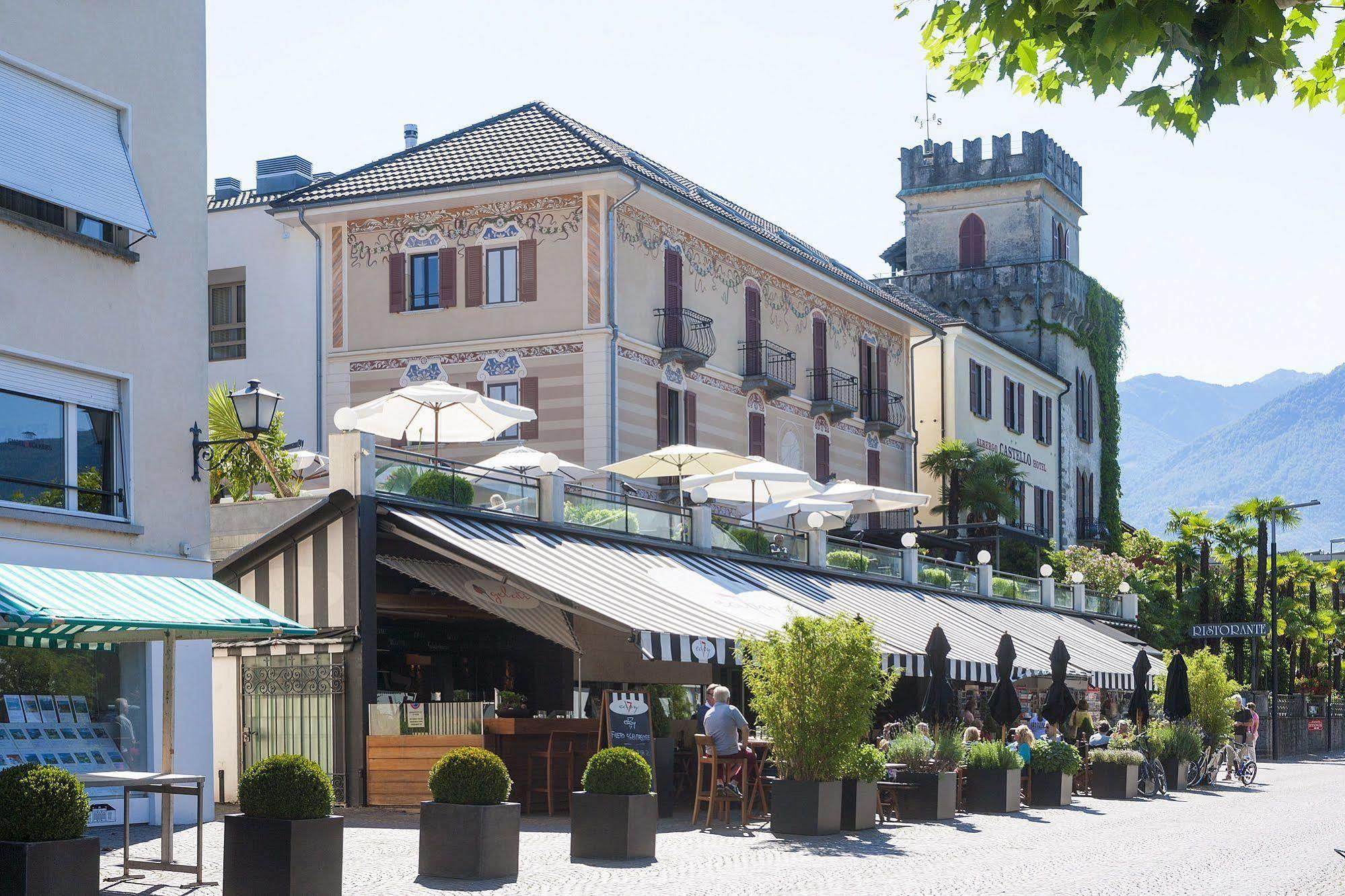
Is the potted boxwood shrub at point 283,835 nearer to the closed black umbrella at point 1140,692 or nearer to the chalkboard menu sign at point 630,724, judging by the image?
the chalkboard menu sign at point 630,724

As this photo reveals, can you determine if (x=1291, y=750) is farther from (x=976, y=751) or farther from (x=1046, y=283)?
(x=976, y=751)

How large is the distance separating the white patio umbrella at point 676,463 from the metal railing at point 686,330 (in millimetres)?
3655

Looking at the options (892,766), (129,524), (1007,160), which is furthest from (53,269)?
(1007,160)

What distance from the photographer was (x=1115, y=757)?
79.2 feet

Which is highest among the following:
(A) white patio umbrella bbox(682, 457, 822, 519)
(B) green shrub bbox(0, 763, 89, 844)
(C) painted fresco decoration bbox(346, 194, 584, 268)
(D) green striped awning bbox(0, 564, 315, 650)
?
(C) painted fresco decoration bbox(346, 194, 584, 268)

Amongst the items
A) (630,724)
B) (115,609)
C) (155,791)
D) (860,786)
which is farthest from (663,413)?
(155,791)

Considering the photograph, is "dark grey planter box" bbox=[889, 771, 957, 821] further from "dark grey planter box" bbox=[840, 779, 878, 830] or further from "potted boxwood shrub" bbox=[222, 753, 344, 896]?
"potted boxwood shrub" bbox=[222, 753, 344, 896]

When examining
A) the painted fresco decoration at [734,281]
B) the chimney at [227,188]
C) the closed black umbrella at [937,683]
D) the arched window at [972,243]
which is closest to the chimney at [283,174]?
the chimney at [227,188]

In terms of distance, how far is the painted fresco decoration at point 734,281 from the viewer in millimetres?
31625

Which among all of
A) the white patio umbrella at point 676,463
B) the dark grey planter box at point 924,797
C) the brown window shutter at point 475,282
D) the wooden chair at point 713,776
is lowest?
the dark grey planter box at point 924,797

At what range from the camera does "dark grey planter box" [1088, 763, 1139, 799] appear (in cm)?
2405

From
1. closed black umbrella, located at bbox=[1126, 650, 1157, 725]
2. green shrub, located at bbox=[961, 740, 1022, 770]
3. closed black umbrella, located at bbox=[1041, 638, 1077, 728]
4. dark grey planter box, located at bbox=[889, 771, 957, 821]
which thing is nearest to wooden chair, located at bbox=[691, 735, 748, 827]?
dark grey planter box, located at bbox=[889, 771, 957, 821]

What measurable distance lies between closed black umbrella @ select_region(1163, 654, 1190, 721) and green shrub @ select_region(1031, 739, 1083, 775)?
5.88 m

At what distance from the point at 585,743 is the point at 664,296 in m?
14.2
